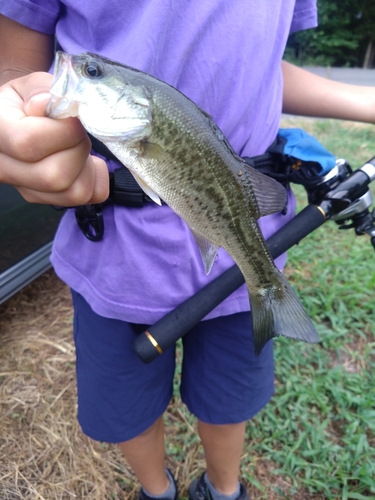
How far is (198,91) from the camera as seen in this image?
1.14m

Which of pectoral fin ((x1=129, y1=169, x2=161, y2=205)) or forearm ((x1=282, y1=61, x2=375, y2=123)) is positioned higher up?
forearm ((x1=282, y1=61, x2=375, y2=123))

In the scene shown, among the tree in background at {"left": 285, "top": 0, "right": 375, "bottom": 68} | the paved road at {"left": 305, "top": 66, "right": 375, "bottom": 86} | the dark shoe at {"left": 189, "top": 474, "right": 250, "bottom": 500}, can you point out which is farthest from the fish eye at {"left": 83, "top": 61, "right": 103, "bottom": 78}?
the tree in background at {"left": 285, "top": 0, "right": 375, "bottom": 68}

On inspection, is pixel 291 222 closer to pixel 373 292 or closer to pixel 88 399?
pixel 88 399

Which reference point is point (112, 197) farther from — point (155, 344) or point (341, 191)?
point (341, 191)

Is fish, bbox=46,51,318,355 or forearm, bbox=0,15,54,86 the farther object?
forearm, bbox=0,15,54,86

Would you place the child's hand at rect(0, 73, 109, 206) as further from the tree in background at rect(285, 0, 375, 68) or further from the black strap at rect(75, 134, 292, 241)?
the tree in background at rect(285, 0, 375, 68)

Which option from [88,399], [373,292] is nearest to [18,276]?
[88,399]

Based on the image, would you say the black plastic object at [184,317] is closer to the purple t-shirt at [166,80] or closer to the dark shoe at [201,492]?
the purple t-shirt at [166,80]

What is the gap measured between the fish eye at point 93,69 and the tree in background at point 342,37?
2806 cm

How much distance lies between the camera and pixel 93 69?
780mm

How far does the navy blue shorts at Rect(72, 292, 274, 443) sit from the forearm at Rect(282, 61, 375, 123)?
1.02 metres

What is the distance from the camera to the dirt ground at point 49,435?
1841mm

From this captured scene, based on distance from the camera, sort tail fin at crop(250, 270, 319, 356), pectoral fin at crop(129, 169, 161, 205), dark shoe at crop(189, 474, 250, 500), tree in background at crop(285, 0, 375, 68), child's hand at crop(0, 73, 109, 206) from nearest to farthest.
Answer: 1. child's hand at crop(0, 73, 109, 206)
2. pectoral fin at crop(129, 169, 161, 205)
3. tail fin at crop(250, 270, 319, 356)
4. dark shoe at crop(189, 474, 250, 500)
5. tree in background at crop(285, 0, 375, 68)

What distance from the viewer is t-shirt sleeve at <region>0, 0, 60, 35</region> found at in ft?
3.58
